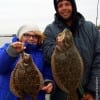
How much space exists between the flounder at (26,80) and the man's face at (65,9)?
2.72ft

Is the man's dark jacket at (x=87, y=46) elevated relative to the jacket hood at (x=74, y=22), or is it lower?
lower

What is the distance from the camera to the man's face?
14.6 feet

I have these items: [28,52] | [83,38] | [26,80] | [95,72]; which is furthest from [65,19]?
[26,80]

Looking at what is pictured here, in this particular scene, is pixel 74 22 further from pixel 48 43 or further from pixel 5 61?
pixel 5 61

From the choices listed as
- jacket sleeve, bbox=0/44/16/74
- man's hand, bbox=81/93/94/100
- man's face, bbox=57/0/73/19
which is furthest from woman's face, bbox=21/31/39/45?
man's hand, bbox=81/93/94/100

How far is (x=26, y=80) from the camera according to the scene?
13.0ft

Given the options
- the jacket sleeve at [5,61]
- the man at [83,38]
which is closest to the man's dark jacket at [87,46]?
the man at [83,38]

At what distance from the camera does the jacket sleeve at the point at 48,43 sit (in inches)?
171

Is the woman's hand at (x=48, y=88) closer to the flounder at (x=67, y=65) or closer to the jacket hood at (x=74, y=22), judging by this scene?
the flounder at (x=67, y=65)

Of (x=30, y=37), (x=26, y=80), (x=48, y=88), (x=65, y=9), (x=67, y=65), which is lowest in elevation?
(x=48, y=88)

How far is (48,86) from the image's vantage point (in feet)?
14.1

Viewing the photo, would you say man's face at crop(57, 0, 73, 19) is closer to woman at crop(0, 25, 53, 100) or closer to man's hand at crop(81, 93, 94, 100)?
woman at crop(0, 25, 53, 100)

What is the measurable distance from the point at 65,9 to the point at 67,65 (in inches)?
30.2

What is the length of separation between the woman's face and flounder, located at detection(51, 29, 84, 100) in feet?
2.07
